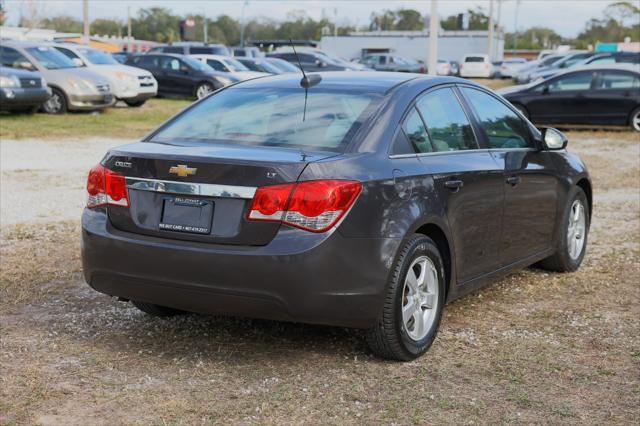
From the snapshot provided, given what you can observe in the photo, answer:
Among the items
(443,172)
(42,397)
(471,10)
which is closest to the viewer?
(42,397)

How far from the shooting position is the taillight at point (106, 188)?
470 cm

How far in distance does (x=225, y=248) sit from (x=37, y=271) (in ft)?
9.25

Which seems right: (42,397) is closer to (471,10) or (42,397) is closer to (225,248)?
(225,248)

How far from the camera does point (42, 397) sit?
4.18 m

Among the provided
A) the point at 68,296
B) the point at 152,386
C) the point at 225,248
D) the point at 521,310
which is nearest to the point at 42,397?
the point at 152,386

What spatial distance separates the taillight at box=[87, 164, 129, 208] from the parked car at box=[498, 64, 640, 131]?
1687 centimetres

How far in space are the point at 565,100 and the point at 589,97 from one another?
51cm

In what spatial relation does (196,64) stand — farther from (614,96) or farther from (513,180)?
(513,180)

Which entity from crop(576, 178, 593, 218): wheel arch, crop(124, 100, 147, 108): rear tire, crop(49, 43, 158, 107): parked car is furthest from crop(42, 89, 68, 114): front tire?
crop(576, 178, 593, 218): wheel arch

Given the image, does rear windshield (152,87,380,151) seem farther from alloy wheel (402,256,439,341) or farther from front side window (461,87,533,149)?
front side window (461,87,533,149)

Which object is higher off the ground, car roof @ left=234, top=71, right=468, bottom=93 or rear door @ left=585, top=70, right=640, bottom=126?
car roof @ left=234, top=71, right=468, bottom=93

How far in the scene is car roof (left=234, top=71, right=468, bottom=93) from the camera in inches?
207

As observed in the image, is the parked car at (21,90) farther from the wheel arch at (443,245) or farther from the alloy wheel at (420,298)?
the alloy wheel at (420,298)

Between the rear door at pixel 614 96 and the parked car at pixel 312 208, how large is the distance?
1531 cm
